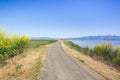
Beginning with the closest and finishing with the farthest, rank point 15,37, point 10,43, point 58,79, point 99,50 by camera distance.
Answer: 1. point 58,79
2. point 10,43
3. point 15,37
4. point 99,50

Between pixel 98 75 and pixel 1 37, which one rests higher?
pixel 1 37

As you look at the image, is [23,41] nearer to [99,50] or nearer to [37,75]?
[99,50]

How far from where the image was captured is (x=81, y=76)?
484 inches

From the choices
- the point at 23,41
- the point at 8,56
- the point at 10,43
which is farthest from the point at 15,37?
the point at 8,56

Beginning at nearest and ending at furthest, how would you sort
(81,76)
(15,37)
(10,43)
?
(81,76), (10,43), (15,37)

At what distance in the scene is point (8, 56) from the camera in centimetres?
2469

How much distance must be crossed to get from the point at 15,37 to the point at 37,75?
2316 cm

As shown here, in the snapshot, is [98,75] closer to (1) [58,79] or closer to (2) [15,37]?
(1) [58,79]

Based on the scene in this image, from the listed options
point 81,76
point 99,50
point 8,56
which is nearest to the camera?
point 81,76

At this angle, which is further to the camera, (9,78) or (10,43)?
(10,43)

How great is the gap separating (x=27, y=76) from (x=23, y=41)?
2405cm

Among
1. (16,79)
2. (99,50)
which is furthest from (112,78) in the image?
(99,50)

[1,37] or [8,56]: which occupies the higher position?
[1,37]

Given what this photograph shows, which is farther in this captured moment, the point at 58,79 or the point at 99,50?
the point at 99,50
